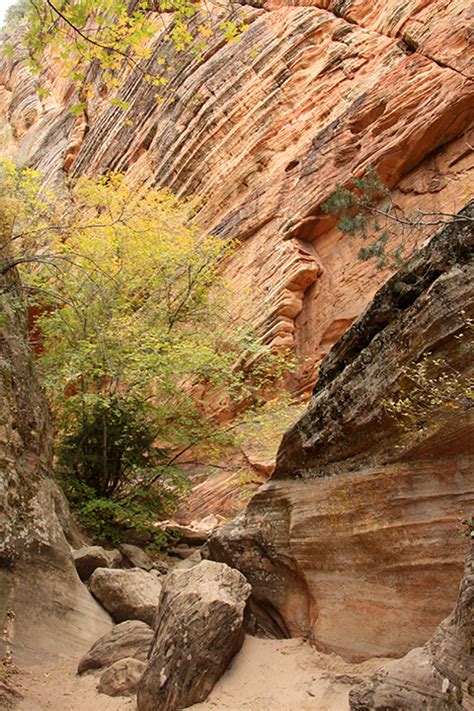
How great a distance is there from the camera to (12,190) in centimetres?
1345

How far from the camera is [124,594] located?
7.55 meters

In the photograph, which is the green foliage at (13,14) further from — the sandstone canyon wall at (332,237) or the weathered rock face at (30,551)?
the weathered rock face at (30,551)

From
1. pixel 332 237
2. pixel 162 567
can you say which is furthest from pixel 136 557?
pixel 332 237

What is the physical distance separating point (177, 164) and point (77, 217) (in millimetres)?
6688

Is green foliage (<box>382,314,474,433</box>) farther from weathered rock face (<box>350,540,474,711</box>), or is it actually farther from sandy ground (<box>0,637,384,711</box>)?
sandy ground (<box>0,637,384,711</box>)

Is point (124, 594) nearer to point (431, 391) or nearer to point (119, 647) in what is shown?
point (119, 647)

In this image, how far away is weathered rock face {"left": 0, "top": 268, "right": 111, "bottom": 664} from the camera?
21.1 feet

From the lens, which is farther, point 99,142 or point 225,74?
point 99,142

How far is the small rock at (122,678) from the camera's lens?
5.85 metres

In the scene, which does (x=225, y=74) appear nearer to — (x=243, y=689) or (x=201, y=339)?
(x=201, y=339)

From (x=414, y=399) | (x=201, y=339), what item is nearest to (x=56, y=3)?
(x=414, y=399)

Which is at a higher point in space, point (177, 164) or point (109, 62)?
point (177, 164)

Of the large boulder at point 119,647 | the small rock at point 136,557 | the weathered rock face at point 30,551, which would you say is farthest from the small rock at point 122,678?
the small rock at point 136,557

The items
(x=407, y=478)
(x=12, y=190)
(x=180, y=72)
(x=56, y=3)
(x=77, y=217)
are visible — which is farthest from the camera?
(x=180, y=72)
